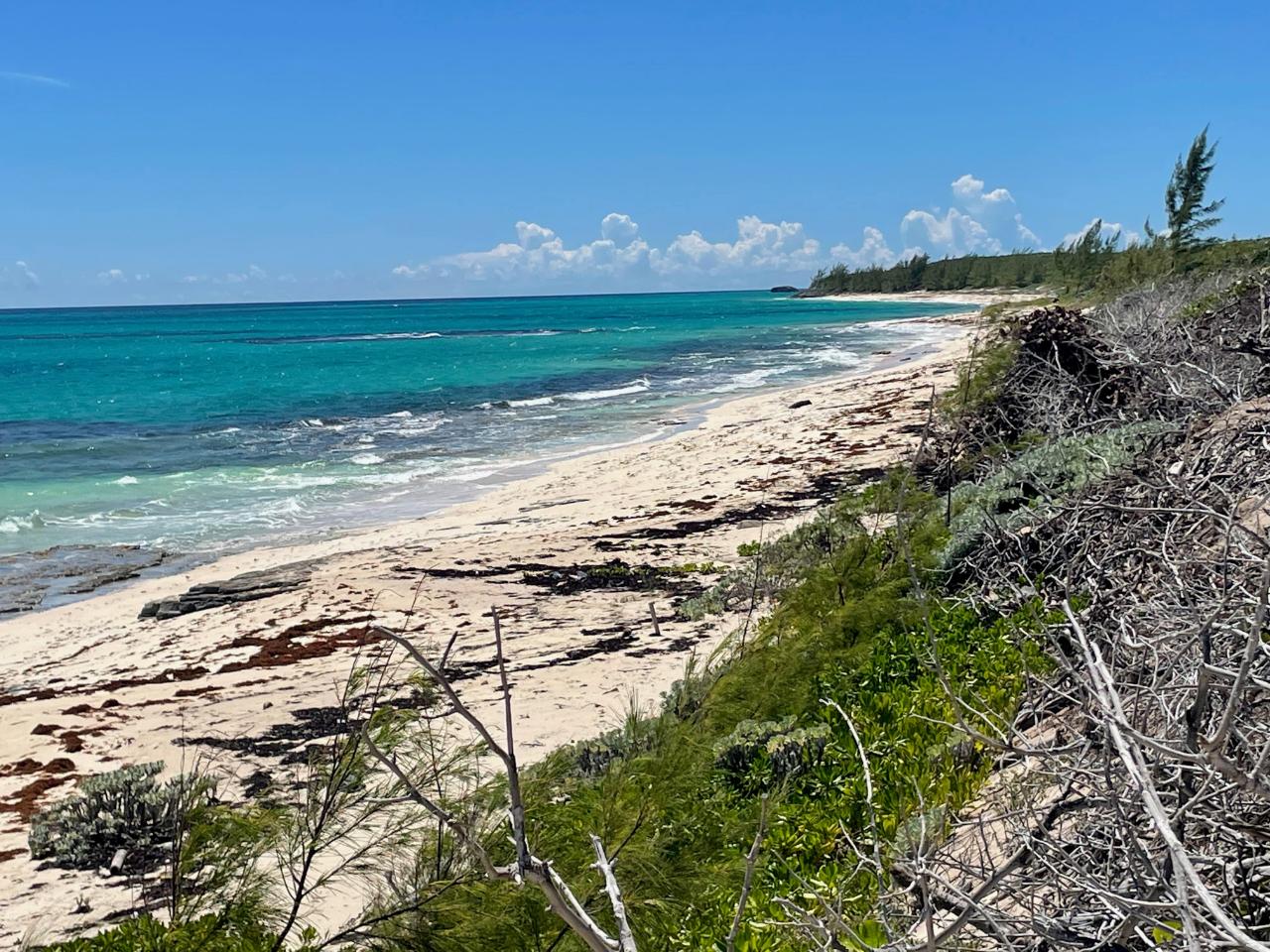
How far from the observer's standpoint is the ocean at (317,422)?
56.6 ft

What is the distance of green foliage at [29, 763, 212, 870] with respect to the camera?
224 inches

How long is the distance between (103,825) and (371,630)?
3.08 meters

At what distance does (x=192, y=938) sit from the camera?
2818 millimetres

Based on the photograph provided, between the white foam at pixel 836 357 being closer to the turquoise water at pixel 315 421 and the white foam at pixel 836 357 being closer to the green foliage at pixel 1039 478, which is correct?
the turquoise water at pixel 315 421

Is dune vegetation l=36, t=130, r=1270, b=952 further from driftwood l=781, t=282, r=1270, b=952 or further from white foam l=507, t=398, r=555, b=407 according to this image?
white foam l=507, t=398, r=555, b=407

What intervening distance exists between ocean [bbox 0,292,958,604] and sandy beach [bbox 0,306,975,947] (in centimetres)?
287

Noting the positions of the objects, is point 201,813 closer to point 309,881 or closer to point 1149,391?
point 309,881

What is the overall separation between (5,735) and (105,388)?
38513 millimetres

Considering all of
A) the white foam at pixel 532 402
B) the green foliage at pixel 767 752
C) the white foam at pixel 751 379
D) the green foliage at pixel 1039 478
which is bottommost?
the white foam at pixel 532 402

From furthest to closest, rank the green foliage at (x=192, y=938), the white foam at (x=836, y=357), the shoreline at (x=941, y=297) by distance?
the shoreline at (x=941, y=297), the white foam at (x=836, y=357), the green foliage at (x=192, y=938)

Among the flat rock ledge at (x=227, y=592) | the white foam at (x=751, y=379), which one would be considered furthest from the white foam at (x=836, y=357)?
the flat rock ledge at (x=227, y=592)

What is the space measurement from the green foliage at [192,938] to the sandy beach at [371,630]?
1.72 metres

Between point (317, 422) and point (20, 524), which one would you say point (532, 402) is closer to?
point (317, 422)

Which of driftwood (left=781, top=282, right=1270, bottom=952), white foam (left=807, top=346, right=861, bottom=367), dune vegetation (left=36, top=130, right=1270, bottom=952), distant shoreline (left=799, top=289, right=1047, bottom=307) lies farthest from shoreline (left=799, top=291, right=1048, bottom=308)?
driftwood (left=781, top=282, right=1270, bottom=952)
